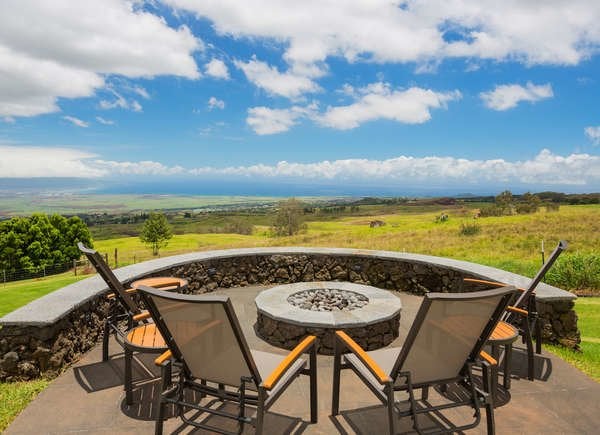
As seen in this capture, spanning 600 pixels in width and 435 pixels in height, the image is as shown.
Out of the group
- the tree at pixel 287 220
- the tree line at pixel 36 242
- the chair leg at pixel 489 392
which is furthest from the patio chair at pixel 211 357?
the tree at pixel 287 220

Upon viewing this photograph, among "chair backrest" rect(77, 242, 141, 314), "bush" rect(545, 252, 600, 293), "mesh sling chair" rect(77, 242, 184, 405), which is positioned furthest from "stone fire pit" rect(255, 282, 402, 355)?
"bush" rect(545, 252, 600, 293)

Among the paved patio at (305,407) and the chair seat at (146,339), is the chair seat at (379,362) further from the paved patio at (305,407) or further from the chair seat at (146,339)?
the chair seat at (146,339)

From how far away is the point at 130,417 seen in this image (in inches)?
119

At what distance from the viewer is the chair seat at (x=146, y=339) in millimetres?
3053

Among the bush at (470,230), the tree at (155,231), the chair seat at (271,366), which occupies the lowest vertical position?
the tree at (155,231)

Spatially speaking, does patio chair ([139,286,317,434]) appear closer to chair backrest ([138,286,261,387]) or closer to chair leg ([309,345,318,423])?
chair backrest ([138,286,261,387])

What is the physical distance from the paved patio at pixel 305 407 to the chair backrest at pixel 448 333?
0.71 meters

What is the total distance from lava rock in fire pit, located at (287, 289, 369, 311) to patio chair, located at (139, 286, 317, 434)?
8.18ft

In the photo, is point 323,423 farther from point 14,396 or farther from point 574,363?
point 574,363

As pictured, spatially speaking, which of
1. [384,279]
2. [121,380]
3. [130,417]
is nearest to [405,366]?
[130,417]

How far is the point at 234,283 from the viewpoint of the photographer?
7.91 meters

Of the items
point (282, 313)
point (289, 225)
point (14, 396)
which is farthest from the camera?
point (289, 225)

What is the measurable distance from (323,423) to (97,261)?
2.52 m

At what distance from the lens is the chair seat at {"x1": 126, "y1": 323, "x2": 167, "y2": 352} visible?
305 centimetres
